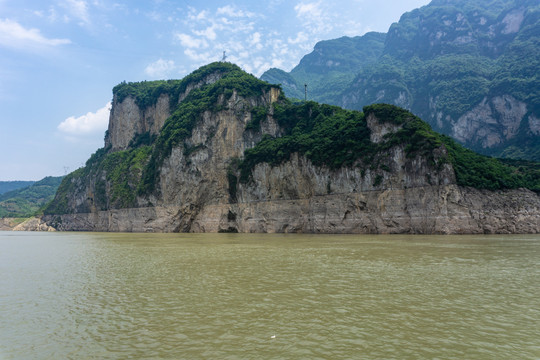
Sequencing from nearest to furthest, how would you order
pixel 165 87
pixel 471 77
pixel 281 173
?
pixel 281 173
pixel 165 87
pixel 471 77

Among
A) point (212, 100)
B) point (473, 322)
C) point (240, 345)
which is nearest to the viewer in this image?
point (240, 345)

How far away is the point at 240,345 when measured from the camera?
812cm

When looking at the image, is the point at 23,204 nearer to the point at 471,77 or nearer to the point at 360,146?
the point at 360,146

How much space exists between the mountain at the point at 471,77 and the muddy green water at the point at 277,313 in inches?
3726

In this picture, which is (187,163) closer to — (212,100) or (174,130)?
(174,130)

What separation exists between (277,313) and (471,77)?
148 m

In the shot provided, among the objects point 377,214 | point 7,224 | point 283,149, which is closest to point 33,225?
point 7,224

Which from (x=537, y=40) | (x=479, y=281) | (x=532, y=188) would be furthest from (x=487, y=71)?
(x=479, y=281)

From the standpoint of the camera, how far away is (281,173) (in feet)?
224

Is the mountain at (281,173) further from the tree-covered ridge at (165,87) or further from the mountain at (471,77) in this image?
the mountain at (471,77)

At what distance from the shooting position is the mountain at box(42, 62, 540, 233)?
49906mm

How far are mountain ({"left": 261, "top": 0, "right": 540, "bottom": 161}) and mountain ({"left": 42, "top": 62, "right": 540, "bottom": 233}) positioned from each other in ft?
175

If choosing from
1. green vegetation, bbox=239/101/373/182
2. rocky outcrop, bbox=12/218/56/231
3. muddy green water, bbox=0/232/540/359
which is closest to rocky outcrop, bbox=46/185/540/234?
green vegetation, bbox=239/101/373/182

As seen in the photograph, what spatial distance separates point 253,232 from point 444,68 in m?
122
